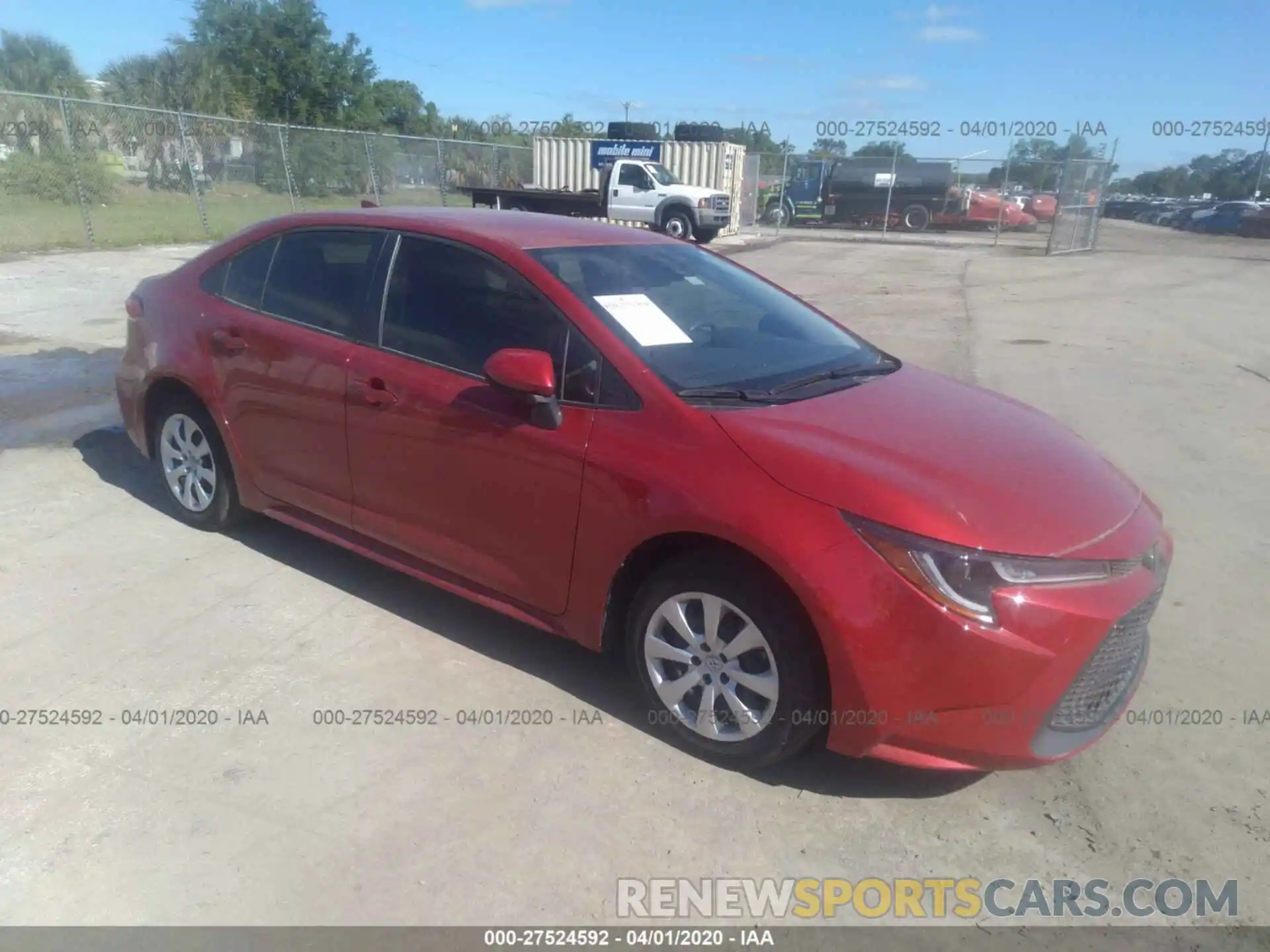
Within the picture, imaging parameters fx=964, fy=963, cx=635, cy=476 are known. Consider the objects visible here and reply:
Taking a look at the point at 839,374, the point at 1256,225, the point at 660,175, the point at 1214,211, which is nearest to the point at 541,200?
the point at 660,175

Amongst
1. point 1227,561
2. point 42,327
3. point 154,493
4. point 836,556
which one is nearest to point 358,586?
point 154,493

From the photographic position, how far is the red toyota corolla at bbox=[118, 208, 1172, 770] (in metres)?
2.74

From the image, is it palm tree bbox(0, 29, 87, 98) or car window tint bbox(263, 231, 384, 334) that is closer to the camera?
car window tint bbox(263, 231, 384, 334)

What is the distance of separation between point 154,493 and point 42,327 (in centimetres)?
573

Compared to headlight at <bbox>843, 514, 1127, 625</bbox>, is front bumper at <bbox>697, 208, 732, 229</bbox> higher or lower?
lower

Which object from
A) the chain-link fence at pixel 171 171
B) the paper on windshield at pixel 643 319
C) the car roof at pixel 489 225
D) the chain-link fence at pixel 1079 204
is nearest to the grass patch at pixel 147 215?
the chain-link fence at pixel 171 171

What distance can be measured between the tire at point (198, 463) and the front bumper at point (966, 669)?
316cm

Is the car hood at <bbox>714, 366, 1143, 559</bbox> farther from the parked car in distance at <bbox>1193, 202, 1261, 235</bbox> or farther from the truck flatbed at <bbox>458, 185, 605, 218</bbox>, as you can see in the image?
the parked car in distance at <bbox>1193, 202, 1261, 235</bbox>

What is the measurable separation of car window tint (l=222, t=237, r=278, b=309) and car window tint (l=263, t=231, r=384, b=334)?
0.20 feet

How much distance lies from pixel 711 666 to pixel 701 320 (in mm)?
1395

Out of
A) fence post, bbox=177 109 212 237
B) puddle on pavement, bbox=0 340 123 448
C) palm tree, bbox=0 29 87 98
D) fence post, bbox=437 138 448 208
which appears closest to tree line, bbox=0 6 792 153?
palm tree, bbox=0 29 87 98

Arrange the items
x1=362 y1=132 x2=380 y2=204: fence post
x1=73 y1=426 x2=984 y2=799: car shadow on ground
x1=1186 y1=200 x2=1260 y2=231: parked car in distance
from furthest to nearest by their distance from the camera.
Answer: x1=1186 y1=200 x2=1260 y2=231: parked car in distance < x1=362 y1=132 x2=380 y2=204: fence post < x1=73 y1=426 x2=984 y2=799: car shadow on ground

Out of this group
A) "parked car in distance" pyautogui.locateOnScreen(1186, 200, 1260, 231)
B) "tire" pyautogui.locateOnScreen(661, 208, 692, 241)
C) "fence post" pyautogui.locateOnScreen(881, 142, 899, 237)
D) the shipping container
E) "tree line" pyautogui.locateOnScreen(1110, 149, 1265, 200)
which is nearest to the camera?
"tire" pyautogui.locateOnScreen(661, 208, 692, 241)

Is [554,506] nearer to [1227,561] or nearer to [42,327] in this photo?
[1227,561]
